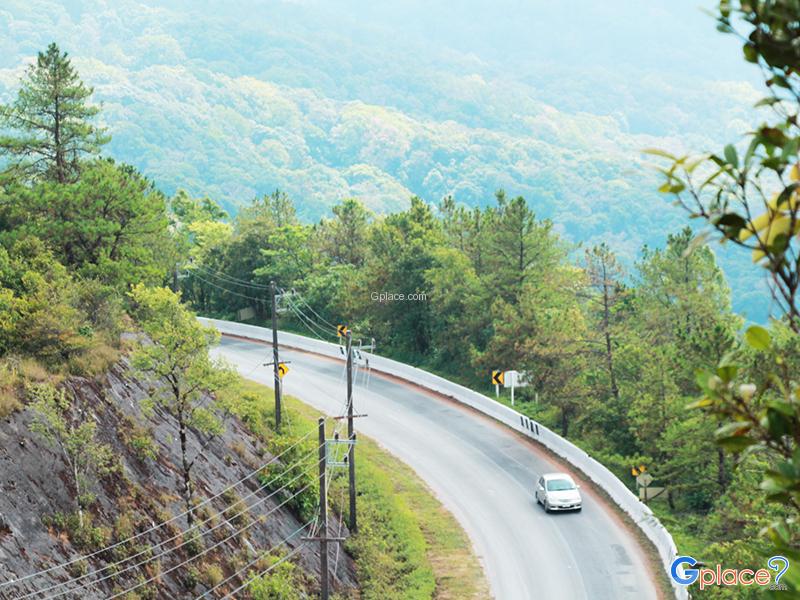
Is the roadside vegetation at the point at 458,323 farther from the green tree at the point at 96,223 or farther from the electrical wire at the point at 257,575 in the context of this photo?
the electrical wire at the point at 257,575

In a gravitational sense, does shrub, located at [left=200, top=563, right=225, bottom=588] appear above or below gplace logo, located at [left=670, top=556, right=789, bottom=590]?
below

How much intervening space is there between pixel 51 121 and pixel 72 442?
21378 mm

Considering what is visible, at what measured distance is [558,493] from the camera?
35.9 m

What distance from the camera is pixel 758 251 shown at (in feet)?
11.7

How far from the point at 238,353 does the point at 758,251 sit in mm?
54706

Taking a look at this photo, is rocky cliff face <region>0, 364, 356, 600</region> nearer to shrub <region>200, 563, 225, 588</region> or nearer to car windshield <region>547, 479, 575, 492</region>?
shrub <region>200, 563, 225, 588</region>

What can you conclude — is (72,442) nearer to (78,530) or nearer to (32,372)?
(78,530)

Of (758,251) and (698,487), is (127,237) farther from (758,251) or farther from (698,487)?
(758,251)

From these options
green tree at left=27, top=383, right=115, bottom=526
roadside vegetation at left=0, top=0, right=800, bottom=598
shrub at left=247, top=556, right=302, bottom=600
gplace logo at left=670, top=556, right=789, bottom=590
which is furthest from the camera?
shrub at left=247, top=556, right=302, bottom=600

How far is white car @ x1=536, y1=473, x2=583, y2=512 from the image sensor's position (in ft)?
117

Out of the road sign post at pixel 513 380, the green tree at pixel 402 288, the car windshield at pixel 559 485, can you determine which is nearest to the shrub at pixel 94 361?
the car windshield at pixel 559 485

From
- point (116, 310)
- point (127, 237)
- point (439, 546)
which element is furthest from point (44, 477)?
point (127, 237)

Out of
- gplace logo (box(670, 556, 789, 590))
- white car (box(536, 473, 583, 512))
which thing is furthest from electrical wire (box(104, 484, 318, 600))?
gplace logo (box(670, 556, 789, 590))

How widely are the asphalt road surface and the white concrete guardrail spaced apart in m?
0.63
